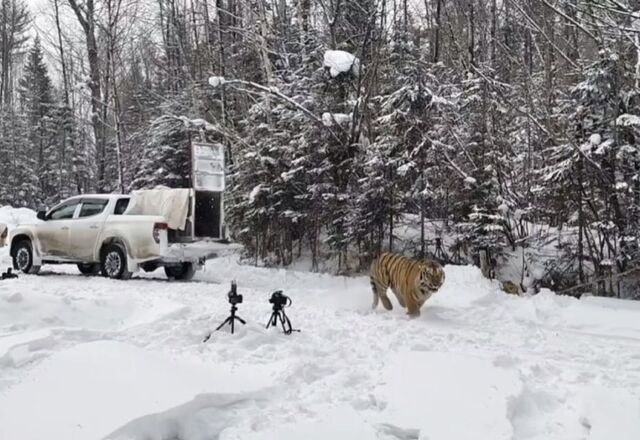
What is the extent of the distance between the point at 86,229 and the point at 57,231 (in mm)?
844

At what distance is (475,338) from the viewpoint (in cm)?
632

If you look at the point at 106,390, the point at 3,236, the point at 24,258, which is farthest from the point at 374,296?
the point at 3,236

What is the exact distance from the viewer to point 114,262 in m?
11.3

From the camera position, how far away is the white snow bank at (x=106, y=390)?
3.52 meters

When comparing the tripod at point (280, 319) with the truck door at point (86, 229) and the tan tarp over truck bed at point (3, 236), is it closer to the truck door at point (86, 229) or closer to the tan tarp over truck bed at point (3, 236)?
the truck door at point (86, 229)

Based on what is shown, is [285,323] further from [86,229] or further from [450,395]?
[86,229]

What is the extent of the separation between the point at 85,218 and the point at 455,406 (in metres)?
9.60

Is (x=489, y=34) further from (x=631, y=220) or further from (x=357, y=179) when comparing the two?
(x=631, y=220)

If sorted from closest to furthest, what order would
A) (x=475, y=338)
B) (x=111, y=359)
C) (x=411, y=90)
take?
(x=111, y=359) → (x=475, y=338) → (x=411, y=90)

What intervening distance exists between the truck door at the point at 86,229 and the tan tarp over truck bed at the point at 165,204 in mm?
609

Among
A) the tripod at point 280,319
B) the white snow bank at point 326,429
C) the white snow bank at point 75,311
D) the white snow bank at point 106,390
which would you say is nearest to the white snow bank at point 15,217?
the white snow bank at point 75,311

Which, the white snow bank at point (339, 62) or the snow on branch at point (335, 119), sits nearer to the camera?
the snow on branch at point (335, 119)

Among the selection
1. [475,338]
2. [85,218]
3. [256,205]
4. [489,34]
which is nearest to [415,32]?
[489,34]

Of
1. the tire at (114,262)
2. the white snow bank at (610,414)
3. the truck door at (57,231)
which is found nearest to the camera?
the white snow bank at (610,414)
